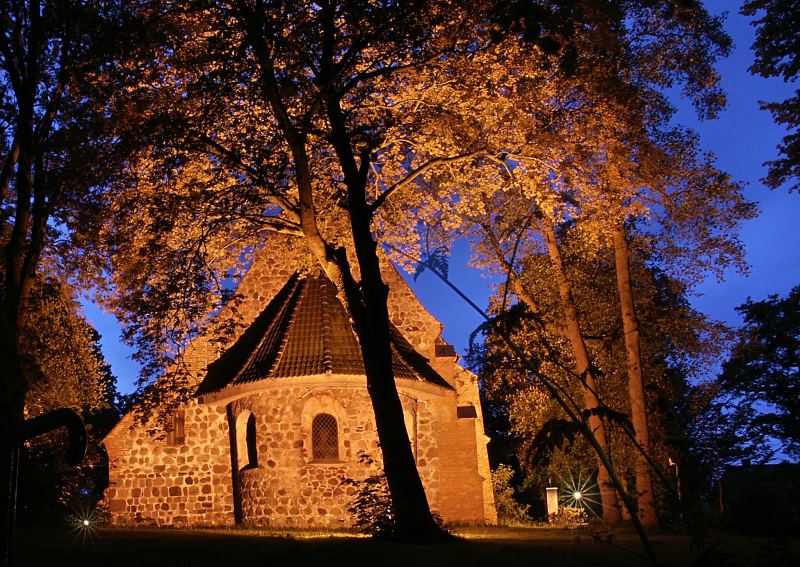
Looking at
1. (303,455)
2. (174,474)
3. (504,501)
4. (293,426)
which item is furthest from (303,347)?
(504,501)

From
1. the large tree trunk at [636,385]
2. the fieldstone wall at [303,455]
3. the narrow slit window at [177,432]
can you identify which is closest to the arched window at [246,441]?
the fieldstone wall at [303,455]

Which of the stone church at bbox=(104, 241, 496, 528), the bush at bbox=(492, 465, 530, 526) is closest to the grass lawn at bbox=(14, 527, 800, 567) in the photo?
the stone church at bbox=(104, 241, 496, 528)

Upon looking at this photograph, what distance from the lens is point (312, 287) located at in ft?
78.6

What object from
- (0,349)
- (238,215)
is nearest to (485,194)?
(238,215)

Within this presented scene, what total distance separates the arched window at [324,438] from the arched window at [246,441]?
1830 millimetres

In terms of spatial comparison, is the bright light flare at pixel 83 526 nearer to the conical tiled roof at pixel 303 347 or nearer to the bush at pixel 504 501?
the conical tiled roof at pixel 303 347

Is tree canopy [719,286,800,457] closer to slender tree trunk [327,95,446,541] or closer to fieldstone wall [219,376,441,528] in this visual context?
slender tree trunk [327,95,446,541]

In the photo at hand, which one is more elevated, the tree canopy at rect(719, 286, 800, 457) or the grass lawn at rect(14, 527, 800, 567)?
the tree canopy at rect(719, 286, 800, 457)

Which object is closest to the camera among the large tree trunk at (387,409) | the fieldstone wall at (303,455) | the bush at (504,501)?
the large tree trunk at (387,409)

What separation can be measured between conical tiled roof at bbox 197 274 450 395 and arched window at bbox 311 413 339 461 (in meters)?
1.72

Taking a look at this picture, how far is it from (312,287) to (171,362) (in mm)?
9614

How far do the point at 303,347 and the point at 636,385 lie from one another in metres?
8.78

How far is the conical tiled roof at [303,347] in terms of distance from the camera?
835 inches

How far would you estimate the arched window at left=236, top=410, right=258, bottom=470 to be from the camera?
22391mm
